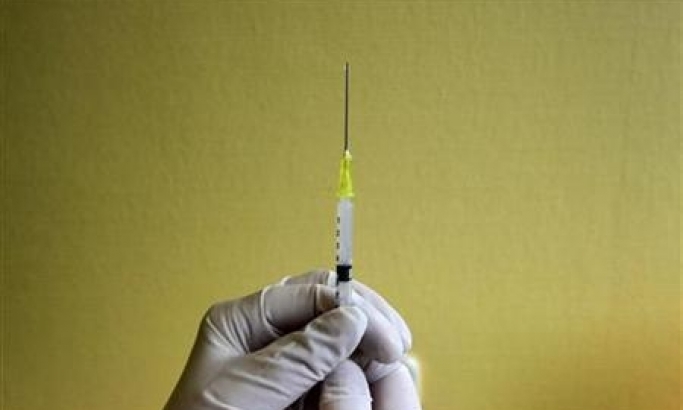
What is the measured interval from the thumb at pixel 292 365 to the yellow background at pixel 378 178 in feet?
1.76

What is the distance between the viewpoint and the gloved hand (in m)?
0.97

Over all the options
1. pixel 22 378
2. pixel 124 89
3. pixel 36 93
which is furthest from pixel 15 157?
pixel 22 378

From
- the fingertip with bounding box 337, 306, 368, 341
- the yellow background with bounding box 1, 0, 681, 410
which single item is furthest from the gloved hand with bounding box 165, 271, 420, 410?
the yellow background with bounding box 1, 0, 681, 410

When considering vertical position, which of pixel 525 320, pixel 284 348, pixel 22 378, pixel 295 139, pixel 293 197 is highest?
pixel 295 139

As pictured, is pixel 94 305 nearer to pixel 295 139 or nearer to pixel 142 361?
pixel 142 361

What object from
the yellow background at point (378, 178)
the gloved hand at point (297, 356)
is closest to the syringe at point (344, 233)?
the gloved hand at point (297, 356)

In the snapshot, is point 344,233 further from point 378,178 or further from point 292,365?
point 378,178

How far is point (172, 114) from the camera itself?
1.49 meters

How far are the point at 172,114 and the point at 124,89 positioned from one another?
10 cm

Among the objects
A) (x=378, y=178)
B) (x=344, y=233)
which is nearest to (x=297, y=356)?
(x=344, y=233)

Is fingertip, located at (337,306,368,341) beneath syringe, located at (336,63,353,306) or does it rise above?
beneath

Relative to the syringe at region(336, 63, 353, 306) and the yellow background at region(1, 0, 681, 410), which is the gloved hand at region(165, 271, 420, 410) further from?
the yellow background at region(1, 0, 681, 410)

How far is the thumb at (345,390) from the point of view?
3.19 ft

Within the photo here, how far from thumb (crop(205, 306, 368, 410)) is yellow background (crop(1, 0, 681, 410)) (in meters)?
0.54
